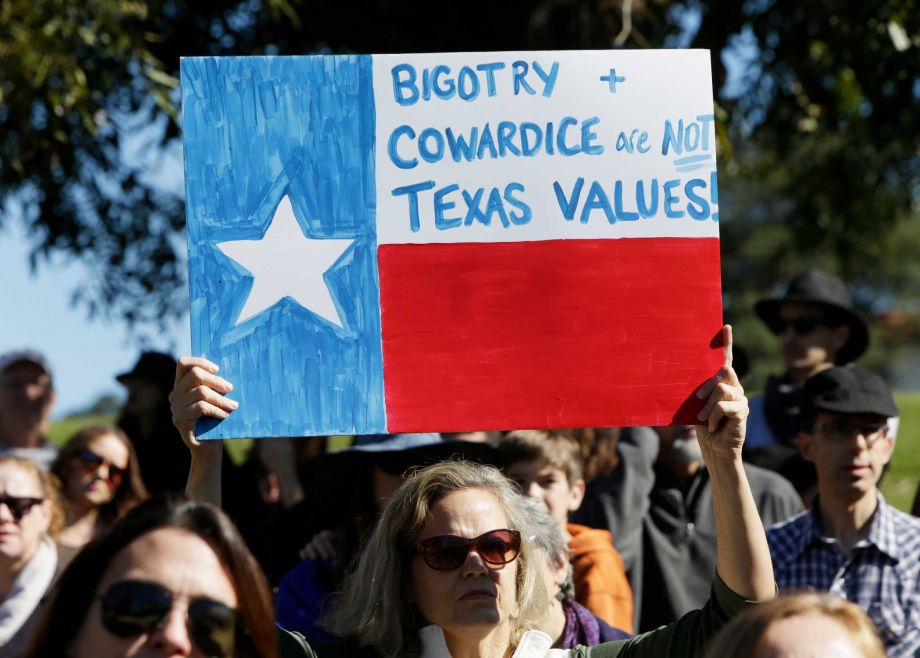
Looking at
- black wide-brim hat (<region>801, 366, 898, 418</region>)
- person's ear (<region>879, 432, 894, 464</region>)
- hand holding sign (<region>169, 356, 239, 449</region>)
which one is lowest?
person's ear (<region>879, 432, 894, 464</region>)

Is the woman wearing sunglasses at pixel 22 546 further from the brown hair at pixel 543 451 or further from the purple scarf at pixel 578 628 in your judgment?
the purple scarf at pixel 578 628

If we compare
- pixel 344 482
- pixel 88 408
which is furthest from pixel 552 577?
pixel 88 408

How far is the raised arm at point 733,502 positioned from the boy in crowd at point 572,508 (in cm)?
138

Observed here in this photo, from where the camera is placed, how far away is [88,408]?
435 inches

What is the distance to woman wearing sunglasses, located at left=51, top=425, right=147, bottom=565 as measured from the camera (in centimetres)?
479

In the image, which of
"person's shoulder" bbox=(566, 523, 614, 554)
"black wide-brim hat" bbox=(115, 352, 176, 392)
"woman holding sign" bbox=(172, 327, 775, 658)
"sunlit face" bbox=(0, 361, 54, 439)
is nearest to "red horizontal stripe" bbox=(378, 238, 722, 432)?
"woman holding sign" bbox=(172, 327, 775, 658)

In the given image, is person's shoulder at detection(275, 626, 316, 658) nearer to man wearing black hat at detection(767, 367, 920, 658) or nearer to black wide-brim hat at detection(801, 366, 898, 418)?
man wearing black hat at detection(767, 367, 920, 658)

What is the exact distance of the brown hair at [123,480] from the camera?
4.82 m

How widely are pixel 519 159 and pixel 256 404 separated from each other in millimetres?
787

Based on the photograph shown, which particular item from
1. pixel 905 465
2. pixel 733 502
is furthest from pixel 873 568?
pixel 905 465

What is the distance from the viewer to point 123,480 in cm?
485

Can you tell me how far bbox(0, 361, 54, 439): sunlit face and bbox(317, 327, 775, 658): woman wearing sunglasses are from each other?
3.29 m

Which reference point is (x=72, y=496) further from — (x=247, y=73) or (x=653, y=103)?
(x=653, y=103)

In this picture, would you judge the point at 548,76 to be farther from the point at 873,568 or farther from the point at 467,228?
the point at 873,568
